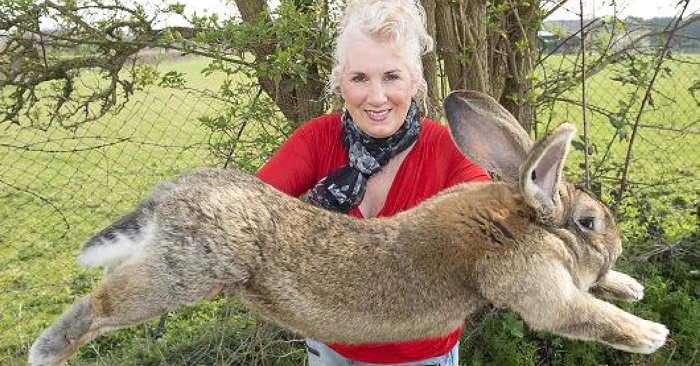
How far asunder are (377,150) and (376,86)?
27 centimetres

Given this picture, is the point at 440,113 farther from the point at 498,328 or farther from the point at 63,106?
the point at 63,106

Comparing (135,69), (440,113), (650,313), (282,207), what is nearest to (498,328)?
(650,313)

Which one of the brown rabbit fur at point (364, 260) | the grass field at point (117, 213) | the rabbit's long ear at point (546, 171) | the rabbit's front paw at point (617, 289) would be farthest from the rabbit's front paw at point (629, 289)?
the grass field at point (117, 213)

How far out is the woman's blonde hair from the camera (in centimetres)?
262

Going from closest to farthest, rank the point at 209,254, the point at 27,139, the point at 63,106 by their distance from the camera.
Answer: the point at 209,254
the point at 63,106
the point at 27,139

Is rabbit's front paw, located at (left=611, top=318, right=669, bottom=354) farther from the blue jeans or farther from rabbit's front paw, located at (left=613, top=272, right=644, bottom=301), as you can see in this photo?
the blue jeans

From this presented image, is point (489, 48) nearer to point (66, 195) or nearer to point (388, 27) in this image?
point (388, 27)

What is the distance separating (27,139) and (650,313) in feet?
18.2

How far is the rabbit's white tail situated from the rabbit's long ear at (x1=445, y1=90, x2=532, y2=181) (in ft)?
3.90

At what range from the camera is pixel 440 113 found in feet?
13.0

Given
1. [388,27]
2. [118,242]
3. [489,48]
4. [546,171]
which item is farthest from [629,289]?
[489,48]

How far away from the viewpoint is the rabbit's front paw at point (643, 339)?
7.28 feet

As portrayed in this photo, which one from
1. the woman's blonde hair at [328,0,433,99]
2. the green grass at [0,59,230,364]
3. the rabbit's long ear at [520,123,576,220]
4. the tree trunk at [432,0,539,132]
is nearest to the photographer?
the rabbit's long ear at [520,123,576,220]

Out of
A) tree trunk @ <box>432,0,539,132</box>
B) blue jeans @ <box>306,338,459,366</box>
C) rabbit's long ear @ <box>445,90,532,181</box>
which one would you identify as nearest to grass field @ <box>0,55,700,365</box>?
tree trunk @ <box>432,0,539,132</box>
